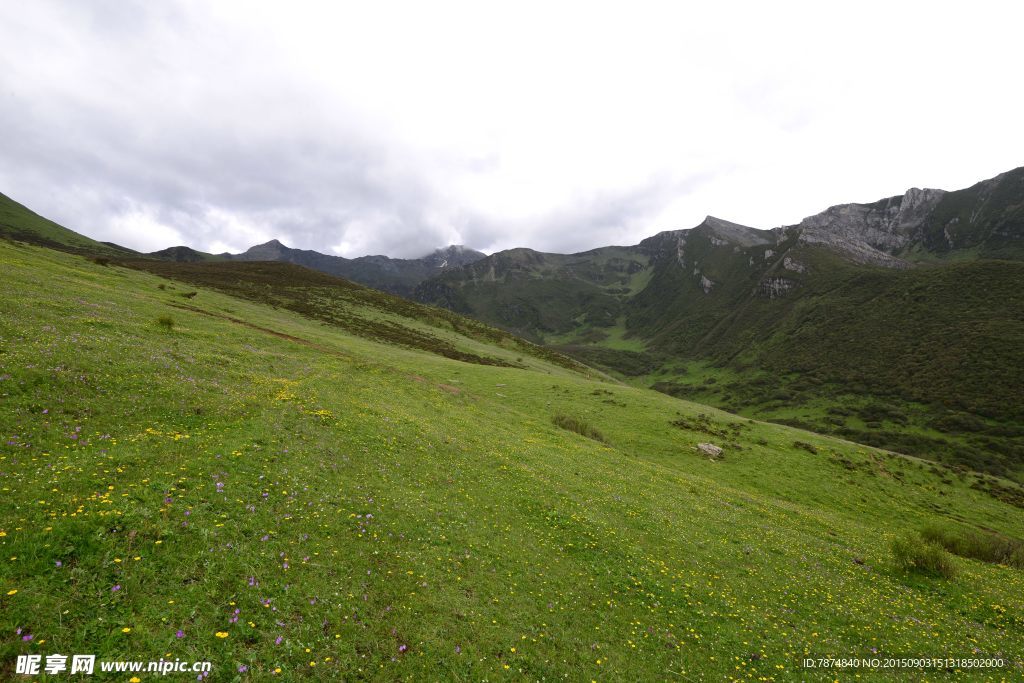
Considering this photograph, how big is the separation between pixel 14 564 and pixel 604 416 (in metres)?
49.1

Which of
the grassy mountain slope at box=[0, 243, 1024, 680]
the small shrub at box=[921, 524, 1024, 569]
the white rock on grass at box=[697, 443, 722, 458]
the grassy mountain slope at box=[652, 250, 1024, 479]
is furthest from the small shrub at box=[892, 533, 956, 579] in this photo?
the grassy mountain slope at box=[652, 250, 1024, 479]

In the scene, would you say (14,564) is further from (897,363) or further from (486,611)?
(897,363)

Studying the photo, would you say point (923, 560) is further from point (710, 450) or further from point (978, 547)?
point (710, 450)

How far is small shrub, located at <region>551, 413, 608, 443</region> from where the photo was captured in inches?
1710

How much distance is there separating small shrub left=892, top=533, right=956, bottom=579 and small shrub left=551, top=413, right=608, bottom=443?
23.9 metres

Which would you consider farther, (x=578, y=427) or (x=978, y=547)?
(x=578, y=427)

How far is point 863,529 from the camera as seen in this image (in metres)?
28.7

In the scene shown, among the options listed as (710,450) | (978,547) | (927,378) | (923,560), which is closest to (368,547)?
(923,560)

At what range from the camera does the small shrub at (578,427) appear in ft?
143

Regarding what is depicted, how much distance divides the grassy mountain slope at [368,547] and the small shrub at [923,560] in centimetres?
50

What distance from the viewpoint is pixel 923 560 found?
20266 mm

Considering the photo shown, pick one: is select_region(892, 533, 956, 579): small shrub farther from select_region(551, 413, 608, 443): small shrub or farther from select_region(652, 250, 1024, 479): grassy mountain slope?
select_region(652, 250, 1024, 479): grassy mountain slope

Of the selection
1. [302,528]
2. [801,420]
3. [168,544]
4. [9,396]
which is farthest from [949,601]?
[801,420]

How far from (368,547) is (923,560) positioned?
27.5 meters
